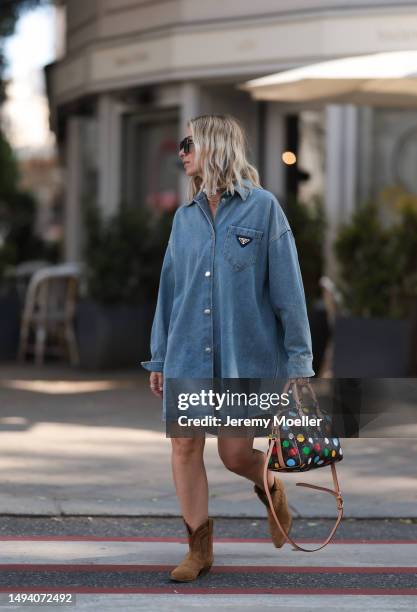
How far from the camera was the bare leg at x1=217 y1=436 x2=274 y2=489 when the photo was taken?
491 cm

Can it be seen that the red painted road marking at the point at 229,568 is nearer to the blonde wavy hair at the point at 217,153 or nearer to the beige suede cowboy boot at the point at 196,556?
the beige suede cowboy boot at the point at 196,556

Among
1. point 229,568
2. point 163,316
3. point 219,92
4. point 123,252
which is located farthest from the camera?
point 219,92

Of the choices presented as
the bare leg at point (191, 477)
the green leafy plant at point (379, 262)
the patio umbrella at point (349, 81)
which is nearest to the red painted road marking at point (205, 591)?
the bare leg at point (191, 477)

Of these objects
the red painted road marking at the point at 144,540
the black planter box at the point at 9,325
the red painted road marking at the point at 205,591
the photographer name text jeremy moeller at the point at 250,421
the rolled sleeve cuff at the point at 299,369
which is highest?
the rolled sleeve cuff at the point at 299,369

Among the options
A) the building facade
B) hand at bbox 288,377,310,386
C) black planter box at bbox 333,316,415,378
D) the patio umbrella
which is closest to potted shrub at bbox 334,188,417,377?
black planter box at bbox 333,316,415,378

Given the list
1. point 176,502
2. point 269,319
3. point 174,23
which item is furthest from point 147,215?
point 269,319

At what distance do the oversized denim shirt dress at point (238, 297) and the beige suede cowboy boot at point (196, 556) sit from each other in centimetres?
58

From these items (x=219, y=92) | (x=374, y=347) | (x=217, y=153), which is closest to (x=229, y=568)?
(x=217, y=153)

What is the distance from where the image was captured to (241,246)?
490cm

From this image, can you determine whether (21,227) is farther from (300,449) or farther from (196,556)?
(300,449)

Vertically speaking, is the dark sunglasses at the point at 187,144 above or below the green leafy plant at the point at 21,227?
above

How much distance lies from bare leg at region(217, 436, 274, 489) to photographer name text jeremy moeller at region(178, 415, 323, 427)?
15cm

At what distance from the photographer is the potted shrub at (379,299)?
10.8 meters

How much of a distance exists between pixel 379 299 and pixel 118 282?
2.95 metres
